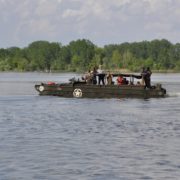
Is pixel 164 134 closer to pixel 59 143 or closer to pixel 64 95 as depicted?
pixel 59 143

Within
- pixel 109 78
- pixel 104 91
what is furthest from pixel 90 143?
pixel 109 78

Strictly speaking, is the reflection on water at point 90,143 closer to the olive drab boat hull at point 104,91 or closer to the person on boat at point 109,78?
the olive drab boat hull at point 104,91

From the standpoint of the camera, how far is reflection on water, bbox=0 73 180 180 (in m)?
16.6

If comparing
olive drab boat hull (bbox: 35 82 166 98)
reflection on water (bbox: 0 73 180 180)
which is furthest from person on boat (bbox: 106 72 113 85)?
reflection on water (bbox: 0 73 180 180)

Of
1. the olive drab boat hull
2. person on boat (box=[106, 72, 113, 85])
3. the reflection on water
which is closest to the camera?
the reflection on water

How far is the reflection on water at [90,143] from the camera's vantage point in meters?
16.6

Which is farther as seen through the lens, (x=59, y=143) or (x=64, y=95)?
(x=64, y=95)

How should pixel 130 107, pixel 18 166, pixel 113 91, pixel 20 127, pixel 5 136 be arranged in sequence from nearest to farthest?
1. pixel 18 166
2. pixel 5 136
3. pixel 20 127
4. pixel 130 107
5. pixel 113 91

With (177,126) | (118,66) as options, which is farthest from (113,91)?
(118,66)

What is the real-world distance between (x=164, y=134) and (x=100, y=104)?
16.2 metres

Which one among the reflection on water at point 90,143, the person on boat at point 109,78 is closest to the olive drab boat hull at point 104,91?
the person on boat at point 109,78

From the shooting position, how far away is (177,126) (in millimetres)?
26844

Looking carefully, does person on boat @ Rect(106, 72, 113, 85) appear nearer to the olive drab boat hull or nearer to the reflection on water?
the olive drab boat hull

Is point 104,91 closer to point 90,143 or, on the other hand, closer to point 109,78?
point 109,78
